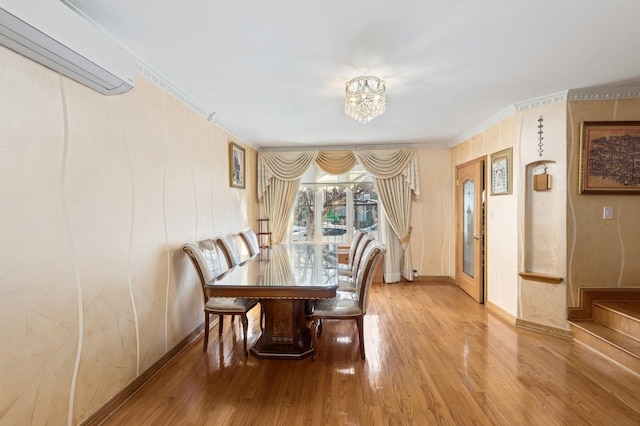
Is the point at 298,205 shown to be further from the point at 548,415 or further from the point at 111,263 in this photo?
the point at 548,415

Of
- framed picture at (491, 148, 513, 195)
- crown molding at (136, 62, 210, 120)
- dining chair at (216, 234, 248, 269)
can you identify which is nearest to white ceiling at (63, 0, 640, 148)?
crown molding at (136, 62, 210, 120)

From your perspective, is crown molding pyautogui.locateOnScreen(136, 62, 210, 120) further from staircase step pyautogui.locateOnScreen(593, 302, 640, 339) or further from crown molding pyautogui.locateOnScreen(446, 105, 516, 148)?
staircase step pyautogui.locateOnScreen(593, 302, 640, 339)

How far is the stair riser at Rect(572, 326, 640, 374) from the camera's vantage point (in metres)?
2.19

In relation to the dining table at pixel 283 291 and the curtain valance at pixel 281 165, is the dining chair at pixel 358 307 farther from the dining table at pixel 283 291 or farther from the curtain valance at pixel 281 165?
the curtain valance at pixel 281 165

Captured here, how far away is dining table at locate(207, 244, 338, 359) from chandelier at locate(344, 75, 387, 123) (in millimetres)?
1408

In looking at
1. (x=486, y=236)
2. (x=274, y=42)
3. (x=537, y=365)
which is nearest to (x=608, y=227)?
(x=486, y=236)

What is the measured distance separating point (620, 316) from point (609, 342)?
0.33m

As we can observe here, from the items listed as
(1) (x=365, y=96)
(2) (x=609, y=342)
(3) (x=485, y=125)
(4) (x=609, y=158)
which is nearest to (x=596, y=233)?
(4) (x=609, y=158)

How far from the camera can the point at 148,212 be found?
2191mm

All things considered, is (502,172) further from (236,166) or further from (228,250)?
(236,166)

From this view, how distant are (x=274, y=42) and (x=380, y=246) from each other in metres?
1.74

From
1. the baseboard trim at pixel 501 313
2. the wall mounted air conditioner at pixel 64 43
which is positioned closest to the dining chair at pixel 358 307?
the baseboard trim at pixel 501 313

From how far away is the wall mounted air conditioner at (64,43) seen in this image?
117 cm

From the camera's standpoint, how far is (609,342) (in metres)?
2.38
